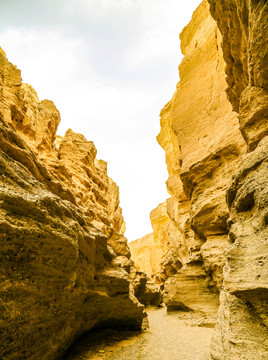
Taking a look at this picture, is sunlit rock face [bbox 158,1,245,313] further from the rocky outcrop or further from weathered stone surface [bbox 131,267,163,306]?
the rocky outcrop

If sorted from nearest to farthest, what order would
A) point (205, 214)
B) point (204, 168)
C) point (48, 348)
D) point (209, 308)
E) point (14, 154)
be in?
point (48, 348) → point (14, 154) → point (209, 308) → point (205, 214) → point (204, 168)

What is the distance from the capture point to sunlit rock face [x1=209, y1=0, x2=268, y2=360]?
3.40 metres

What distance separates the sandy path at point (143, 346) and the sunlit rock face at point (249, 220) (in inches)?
94.6

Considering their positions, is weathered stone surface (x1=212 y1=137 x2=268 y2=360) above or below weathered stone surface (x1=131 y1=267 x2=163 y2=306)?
above

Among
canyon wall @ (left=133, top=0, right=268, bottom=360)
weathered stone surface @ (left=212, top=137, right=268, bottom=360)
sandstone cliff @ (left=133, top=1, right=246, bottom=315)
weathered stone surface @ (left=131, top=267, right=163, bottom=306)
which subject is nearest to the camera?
weathered stone surface @ (left=212, top=137, right=268, bottom=360)

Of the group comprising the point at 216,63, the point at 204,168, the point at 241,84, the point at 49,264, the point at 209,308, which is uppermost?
the point at 216,63

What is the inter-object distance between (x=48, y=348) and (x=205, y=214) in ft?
34.5

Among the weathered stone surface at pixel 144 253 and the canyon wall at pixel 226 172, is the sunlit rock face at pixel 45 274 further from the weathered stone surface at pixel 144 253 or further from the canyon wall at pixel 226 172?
the weathered stone surface at pixel 144 253

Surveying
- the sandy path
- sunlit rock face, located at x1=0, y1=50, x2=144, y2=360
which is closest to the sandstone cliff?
the sandy path

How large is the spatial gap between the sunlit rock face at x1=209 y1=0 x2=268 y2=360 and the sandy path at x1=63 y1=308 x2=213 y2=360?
2403mm

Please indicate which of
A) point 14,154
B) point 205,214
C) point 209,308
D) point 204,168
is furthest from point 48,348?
point 204,168

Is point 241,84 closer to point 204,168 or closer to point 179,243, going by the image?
point 204,168

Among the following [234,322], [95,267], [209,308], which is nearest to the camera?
[234,322]

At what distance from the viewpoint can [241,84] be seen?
790cm
